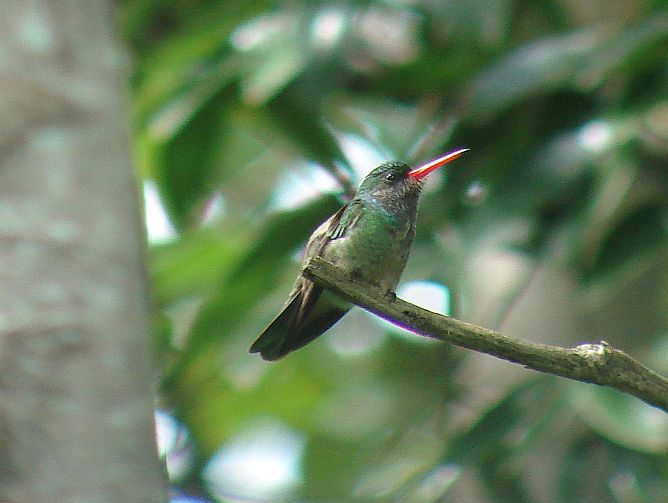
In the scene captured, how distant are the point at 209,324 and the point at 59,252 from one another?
5.23 ft

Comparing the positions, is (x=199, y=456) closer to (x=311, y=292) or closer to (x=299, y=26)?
(x=299, y=26)

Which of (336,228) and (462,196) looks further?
(462,196)

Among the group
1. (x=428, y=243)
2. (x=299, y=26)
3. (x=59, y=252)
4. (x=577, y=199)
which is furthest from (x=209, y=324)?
(x=59, y=252)

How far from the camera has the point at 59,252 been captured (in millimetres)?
2264

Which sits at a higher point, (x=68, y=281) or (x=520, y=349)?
(x=68, y=281)

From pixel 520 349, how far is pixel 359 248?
2.80 feet

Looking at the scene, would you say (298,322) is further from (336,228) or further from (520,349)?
(520,349)

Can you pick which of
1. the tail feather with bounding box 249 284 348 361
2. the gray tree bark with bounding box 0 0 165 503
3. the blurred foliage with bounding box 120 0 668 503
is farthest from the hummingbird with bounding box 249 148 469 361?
the blurred foliage with bounding box 120 0 668 503

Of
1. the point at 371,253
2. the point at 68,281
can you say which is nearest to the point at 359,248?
the point at 371,253

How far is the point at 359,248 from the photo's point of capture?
8.36 feet

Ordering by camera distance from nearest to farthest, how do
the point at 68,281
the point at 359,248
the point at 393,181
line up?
the point at 68,281 → the point at 359,248 → the point at 393,181

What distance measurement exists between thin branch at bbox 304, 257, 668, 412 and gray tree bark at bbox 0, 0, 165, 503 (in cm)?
55

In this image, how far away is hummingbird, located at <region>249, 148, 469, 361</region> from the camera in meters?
2.27

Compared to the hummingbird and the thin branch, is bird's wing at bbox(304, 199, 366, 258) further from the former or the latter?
the thin branch
